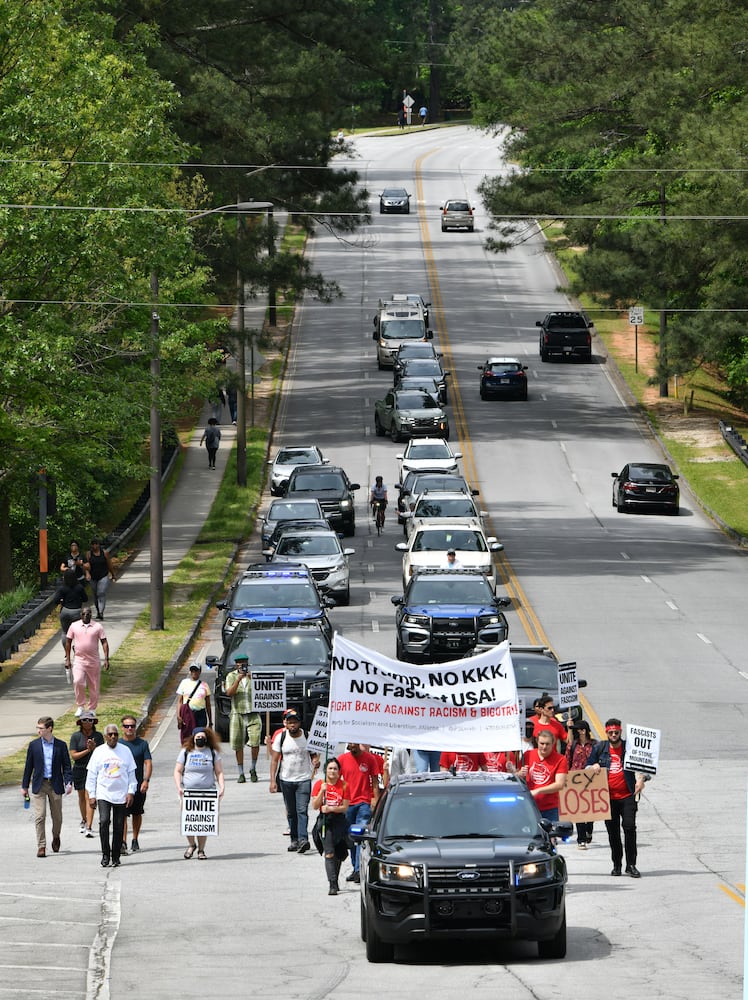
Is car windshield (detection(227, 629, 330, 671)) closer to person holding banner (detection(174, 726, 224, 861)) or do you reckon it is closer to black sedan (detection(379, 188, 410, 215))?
person holding banner (detection(174, 726, 224, 861))

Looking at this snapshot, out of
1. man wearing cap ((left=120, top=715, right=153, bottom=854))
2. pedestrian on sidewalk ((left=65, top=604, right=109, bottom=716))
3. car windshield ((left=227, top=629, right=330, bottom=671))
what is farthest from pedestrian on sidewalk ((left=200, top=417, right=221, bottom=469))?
man wearing cap ((left=120, top=715, right=153, bottom=854))

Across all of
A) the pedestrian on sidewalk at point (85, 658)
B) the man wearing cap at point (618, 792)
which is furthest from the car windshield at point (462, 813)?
the pedestrian on sidewalk at point (85, 658)

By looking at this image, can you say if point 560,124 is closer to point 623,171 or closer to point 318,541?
point 623,171

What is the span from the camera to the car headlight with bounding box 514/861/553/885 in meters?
13.4

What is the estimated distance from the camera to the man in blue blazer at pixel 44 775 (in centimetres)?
1825

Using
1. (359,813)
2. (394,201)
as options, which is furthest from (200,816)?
(394,201)

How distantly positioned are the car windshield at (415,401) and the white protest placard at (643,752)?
4138 cm

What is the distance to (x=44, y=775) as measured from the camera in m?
18.4

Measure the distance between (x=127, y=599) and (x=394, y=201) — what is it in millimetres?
73782

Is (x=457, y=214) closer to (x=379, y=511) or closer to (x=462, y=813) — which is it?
(x=379, y=511)

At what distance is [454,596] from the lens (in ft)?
101

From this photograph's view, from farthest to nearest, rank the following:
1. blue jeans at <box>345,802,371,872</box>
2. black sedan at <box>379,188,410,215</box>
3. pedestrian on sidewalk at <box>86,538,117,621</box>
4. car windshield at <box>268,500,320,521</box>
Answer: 1. black sedan at <box>379,188,410,215</box>
2. car windshield at <box>268,500,320,521</box>
3. pedestrian on sidewalk at <box>86,538,117,621</box>
4. blue jeans at <box>345,802,371,872</box>

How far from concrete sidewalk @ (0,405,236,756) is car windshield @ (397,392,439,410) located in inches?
238

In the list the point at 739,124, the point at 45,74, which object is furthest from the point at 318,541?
the point at 739,124
